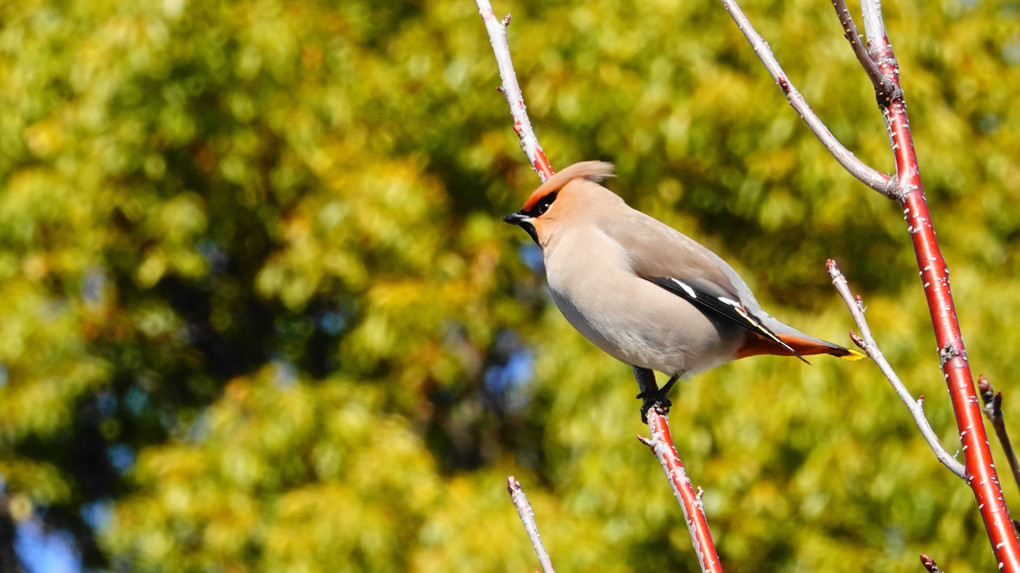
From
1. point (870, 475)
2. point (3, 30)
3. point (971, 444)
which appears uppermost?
point (3, 30)

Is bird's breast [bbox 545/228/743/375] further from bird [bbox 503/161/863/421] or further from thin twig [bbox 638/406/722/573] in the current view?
thin twig [bbox 638/406/722/573]

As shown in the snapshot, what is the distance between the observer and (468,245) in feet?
22.6

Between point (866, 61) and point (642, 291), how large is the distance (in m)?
1.63

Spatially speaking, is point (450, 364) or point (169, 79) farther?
point (450, 364)

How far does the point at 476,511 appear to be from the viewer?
6242mm

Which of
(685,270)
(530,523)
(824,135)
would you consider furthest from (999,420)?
(685,270)

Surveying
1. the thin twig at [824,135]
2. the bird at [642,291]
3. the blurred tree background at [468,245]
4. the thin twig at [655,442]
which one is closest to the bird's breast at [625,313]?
the bird at [642,291]

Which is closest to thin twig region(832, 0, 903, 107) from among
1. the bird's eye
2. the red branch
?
the red branch

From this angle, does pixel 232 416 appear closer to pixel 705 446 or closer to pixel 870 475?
pixel 705 446

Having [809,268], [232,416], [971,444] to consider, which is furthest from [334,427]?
[971,444]

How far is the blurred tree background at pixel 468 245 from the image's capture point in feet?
19.1

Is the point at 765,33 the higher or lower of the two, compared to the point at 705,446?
higher

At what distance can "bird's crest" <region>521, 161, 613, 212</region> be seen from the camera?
3.25 metres

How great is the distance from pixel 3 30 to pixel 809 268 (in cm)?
486
